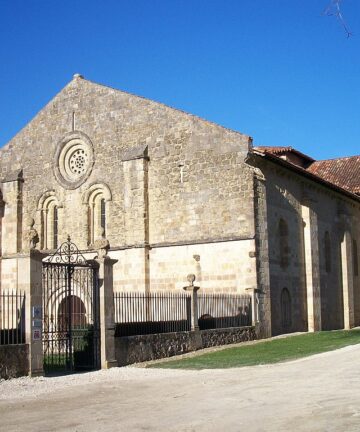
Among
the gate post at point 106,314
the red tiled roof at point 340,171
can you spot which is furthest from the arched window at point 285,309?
the red tiled roof at point 340,171

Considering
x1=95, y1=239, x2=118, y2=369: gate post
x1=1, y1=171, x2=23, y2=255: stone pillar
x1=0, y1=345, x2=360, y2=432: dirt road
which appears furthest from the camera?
x1=1, y1=171, x2=23, y2=255: stone pillar

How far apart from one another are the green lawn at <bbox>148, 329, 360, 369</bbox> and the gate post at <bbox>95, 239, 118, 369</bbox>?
130 cm

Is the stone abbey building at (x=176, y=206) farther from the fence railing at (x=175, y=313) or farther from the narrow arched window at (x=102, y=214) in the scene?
the fence railing at (x=175, y=313)

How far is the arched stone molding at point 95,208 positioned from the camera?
30109 millimetres

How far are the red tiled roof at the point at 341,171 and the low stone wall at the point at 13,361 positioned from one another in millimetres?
27609

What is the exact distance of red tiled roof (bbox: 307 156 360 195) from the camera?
41094 millimetres

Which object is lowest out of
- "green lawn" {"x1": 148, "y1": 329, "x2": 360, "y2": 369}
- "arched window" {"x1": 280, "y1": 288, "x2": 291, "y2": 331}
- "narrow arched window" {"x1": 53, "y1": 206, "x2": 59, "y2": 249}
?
"green lawn" {"x1": 148, "y1": 329, "x2": 360, "y2": 369}

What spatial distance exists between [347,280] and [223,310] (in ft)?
39.3

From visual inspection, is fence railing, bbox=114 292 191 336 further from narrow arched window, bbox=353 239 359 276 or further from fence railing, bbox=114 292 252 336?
narrow arched window, bbox=353 239 359 276

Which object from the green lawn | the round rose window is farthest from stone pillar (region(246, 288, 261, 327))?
the round rose window

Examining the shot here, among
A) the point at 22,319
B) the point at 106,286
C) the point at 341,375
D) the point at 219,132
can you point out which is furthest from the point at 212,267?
the point at 341,375

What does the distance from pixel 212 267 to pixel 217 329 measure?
3312mm

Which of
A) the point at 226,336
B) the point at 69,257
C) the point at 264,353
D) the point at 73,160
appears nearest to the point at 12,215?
the point at 73,160

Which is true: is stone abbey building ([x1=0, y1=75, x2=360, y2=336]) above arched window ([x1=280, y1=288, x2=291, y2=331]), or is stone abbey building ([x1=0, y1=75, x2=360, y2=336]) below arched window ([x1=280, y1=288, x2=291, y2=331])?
above
